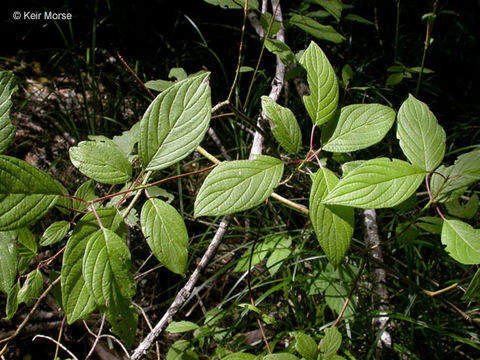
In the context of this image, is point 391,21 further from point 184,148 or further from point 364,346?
point 184,148

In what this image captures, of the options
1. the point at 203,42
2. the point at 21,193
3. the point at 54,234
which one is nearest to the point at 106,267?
the point at 21,193

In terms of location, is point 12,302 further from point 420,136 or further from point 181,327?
point 420,136

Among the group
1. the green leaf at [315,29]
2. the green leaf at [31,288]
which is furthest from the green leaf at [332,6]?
the green leaf at [31,288]

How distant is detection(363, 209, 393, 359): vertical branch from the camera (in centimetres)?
108

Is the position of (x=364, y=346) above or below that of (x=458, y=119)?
below

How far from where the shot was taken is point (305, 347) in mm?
714

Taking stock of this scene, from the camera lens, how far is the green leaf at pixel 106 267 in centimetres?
50

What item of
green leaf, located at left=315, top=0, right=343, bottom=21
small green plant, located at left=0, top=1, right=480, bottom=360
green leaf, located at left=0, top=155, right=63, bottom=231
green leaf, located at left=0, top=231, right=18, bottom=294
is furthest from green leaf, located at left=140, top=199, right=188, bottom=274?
green leaf, located at left=315, top=0, right=343, bottom=21

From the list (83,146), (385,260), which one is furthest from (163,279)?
(83,146)

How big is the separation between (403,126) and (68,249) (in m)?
0.60

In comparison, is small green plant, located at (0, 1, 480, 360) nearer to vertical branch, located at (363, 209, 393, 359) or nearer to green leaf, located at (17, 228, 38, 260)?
green leaf, located at (17, 228, 38, 260)

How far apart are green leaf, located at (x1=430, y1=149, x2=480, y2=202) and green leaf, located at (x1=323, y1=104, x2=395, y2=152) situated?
0.60 feet

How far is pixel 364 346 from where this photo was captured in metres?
1.20

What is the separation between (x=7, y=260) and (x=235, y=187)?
1.34 feet
